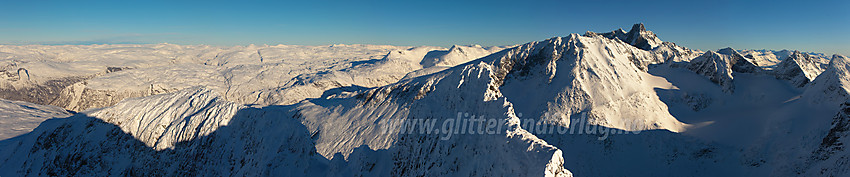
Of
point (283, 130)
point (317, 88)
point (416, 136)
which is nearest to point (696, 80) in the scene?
point (416, 136)

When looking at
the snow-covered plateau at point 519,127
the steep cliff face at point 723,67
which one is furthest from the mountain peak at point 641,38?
the steep cliff face at point 723,67

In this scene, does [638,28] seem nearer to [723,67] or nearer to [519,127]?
[723,67]

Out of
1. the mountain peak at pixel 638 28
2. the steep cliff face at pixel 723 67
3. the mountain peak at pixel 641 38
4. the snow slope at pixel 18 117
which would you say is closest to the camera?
the steep cliff face at pixel 723 67

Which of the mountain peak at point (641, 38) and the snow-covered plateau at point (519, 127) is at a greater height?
the mountain peak at point (641, 38)

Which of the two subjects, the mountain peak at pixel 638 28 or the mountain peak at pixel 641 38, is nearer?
the mountain peak at pixel 641 38

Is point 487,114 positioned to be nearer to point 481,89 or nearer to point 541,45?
point 481,89

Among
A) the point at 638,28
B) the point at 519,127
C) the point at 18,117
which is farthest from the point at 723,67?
the point at 18,117

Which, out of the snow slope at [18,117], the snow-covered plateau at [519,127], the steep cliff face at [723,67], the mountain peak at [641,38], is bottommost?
the snow slope at [18,117]

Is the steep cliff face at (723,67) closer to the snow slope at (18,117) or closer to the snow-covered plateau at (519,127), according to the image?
the snow-covered plateau at (519,127)
